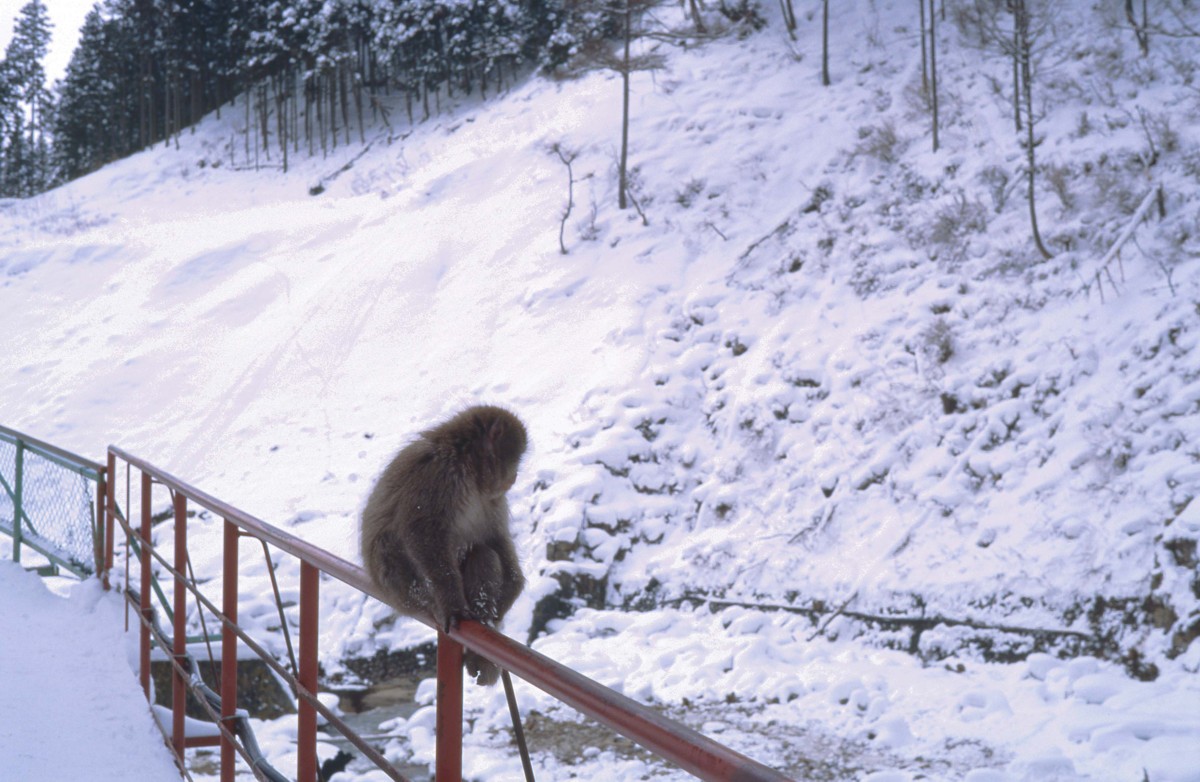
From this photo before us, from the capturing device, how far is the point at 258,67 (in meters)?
33.5

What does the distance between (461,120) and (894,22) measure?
1380cm

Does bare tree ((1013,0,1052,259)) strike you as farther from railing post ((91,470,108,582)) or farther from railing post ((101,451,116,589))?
railing post ((91,470,108,582))

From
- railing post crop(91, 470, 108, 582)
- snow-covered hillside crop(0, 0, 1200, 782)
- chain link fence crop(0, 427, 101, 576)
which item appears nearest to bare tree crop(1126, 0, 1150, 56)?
snow-covered hillside crop(0, 0, 1200, 782)

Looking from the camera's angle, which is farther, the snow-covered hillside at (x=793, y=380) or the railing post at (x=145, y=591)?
the snow-covered hillside at (x=793, y=380)

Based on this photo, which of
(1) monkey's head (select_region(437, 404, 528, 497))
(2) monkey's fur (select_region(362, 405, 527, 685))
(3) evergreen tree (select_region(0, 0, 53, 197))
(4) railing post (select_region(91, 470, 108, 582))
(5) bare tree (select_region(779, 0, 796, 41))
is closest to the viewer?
(2) monkey's fur (select_region(362, 405, 527, 685))

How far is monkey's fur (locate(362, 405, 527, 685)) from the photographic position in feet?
6.32

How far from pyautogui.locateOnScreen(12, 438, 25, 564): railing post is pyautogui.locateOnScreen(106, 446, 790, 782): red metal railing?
262 centimetres

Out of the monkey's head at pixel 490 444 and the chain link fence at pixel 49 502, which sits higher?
the monkey's head at pixel 490 444

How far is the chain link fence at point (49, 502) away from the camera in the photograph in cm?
595

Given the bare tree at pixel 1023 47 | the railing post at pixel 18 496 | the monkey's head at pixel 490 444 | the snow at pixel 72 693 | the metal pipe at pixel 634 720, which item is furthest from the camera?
the bare tree at pixel 1023 47

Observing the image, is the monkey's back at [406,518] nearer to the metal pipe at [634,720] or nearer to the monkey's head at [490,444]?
the monkey's head at [490,444]

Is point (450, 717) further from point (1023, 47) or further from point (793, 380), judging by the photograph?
point (1023, 47)

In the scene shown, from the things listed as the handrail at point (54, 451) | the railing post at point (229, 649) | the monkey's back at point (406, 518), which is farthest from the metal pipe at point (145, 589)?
the monkey's back at point (406, 518)

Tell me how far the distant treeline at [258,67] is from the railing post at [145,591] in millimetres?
18196
